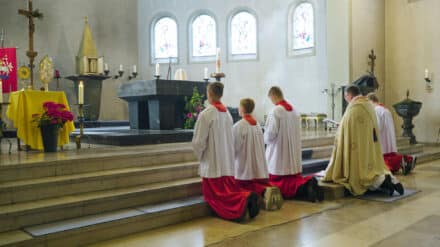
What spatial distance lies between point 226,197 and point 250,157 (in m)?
0.70

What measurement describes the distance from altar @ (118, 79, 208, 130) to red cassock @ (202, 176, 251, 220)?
3.85 m

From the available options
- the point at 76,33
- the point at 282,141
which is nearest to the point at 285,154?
the point at 282,141

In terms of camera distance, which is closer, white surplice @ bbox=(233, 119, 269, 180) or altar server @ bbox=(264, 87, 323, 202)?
white surplice @ bbox=(233, 119, 269, 180)

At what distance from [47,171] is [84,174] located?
420 millimetres

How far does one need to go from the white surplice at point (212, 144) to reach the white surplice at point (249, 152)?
0.41 meters

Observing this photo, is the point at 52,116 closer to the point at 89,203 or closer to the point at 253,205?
the point at 89,203

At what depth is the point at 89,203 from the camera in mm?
4547

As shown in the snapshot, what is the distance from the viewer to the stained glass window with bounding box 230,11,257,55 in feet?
51.6

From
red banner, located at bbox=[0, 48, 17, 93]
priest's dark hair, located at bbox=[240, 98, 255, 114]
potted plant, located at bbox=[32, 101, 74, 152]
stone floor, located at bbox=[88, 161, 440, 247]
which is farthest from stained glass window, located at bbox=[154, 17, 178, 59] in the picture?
stone floor, located at bbox=[88, 161, 440, 247]

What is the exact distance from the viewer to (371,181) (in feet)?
20.6

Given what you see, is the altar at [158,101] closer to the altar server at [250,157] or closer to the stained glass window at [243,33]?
the altar server at [250,157]

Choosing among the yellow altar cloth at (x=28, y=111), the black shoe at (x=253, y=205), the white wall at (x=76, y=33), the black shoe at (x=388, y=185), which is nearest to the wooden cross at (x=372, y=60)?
the black shoe at (x=388, y=185)

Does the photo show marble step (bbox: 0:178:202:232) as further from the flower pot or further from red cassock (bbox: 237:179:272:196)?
the flower pot

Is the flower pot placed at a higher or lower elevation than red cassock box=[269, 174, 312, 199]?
higher
